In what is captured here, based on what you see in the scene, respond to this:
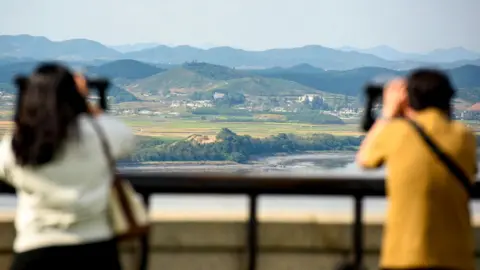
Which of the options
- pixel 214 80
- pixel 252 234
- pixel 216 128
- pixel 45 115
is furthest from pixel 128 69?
pixel 45 115

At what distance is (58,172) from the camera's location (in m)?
3.65

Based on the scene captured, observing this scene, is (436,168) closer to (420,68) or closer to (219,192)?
(420,68)

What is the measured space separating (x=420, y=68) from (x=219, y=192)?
1.15m

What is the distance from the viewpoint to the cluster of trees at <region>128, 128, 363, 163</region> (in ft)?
133

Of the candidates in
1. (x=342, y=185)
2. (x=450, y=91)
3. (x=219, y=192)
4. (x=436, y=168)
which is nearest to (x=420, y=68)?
(x=450, y=91)

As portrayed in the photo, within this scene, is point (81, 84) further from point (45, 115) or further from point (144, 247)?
point (144, 247)

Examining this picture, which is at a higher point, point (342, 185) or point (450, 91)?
point (450, 91)

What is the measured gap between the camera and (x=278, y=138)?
185 feet

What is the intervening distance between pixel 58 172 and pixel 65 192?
79 mm

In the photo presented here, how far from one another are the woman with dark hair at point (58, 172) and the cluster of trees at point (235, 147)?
33.2m

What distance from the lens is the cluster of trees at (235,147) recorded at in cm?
4062

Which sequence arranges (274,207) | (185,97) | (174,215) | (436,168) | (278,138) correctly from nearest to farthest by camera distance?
(436,168)
(174,215)
(274,207)
(278,138)
(185,97)

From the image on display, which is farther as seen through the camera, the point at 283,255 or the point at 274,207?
the point at 274,207

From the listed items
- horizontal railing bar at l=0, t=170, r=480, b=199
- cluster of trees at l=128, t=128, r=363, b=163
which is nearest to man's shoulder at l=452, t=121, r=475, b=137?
horizontal railing bar at l=0, t=170, r=480, b=199
